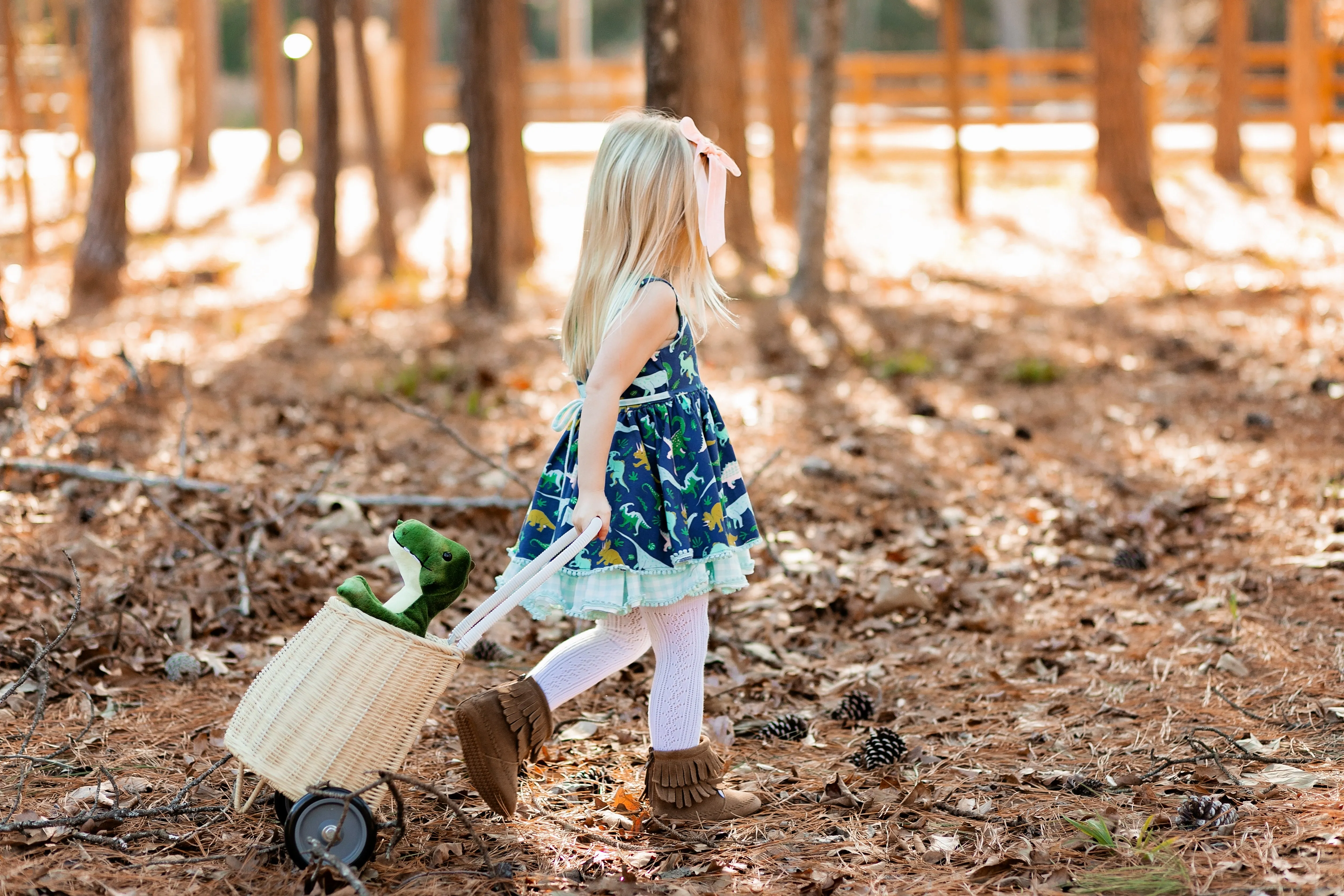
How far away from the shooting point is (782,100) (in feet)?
42.8

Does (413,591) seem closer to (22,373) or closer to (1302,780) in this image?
(1302,780)

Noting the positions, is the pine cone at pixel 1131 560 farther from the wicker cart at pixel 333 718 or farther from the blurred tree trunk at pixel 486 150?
the blurred tree trunk at pixel 486 150

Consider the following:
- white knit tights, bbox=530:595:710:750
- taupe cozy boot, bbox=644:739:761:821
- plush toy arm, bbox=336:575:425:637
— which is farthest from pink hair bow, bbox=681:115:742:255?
taupe cozy boot, bbox=644:739:761:821

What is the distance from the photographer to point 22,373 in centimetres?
572

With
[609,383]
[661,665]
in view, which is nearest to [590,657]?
[661,665]

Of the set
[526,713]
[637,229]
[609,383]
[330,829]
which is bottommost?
[330,829]

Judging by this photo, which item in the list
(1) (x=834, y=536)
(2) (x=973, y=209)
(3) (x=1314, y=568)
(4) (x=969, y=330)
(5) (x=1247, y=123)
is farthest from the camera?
(5) (x=1247, y=123)

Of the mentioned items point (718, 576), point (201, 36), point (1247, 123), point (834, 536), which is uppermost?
point (201, 36)

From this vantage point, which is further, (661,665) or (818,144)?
(818,144)

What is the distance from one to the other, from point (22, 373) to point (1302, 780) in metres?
5.56

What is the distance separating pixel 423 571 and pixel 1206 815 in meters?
1.81

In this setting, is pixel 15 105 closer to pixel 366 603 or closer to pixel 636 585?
pixel 366 603

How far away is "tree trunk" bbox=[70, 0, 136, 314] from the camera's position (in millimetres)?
8734

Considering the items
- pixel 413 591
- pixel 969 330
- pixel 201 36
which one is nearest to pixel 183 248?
pixel 201 36
